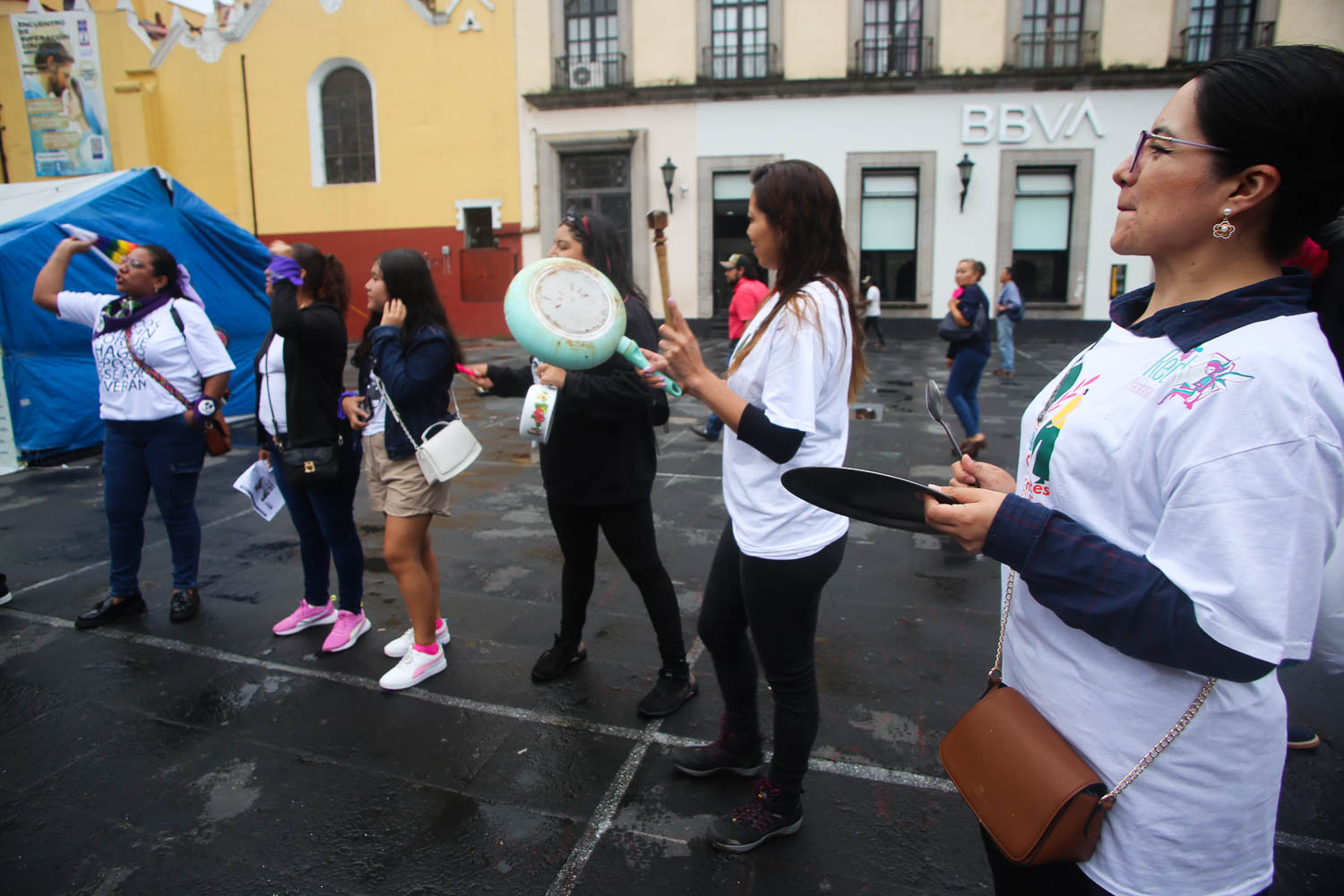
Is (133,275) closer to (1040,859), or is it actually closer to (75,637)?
(75,637)

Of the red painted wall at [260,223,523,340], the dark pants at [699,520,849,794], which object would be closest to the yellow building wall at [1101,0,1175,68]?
the red painted wall at [260,223,523,340]

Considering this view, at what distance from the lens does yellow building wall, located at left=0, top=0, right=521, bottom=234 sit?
1789cm

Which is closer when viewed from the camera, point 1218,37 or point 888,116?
point 1218,37

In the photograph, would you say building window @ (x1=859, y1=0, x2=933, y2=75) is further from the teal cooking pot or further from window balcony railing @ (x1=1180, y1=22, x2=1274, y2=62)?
the teal cooking pot

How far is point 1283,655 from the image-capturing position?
0.99 meters

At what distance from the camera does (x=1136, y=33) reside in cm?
1619

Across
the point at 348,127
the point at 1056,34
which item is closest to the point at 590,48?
the point at 348,127

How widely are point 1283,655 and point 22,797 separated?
3.50 metres

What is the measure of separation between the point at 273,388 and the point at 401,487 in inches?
36.8

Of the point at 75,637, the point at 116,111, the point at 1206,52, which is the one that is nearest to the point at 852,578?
the point at 75,637

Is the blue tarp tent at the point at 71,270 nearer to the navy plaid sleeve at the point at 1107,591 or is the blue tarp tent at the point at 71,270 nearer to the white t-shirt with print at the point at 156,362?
the white t-shirt with print at the point at 156,362

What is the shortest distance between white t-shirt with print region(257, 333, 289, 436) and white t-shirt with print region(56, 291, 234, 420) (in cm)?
69

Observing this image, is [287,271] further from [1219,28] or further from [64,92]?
[64,92]

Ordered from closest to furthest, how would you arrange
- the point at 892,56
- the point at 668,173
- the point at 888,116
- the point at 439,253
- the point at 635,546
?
1. the point at 635,546
2. the point at 892,56
3. the point at 888,116
4. the point at 668,173
5. the point at 439,253
